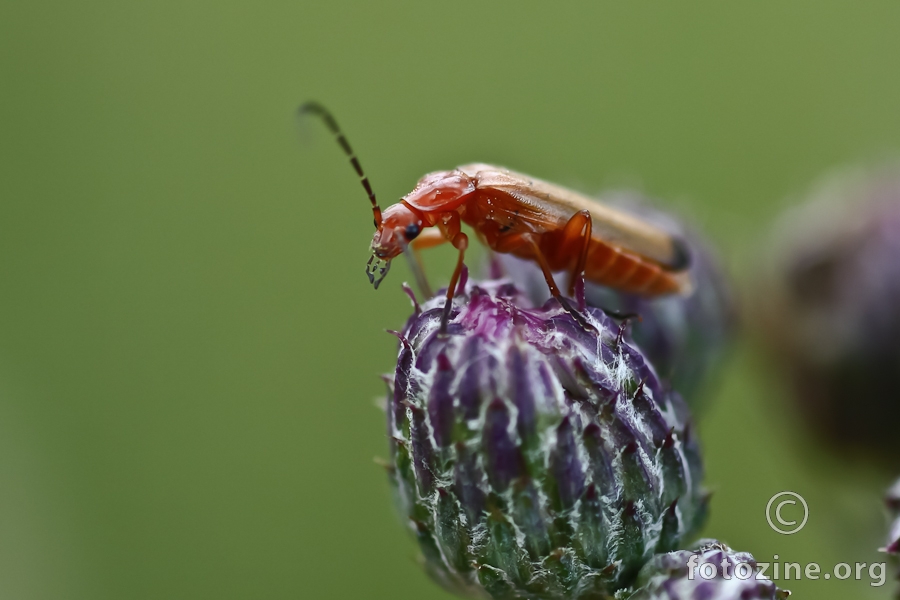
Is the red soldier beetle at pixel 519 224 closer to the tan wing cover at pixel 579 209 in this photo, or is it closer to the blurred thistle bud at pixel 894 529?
the tan wing cover at pixel 579 209

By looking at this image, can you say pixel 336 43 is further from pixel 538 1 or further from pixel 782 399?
pixel 782 399

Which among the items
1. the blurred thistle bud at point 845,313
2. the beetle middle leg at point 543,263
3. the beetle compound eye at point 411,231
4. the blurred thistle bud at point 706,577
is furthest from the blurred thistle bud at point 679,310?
the blurred thistle bud at point 706,577

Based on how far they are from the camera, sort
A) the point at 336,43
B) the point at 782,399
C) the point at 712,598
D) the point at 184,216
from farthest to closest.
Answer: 1. the point at 336,43
2. the point at 184,216
3. the point at 782,399
4. the point at 712,598

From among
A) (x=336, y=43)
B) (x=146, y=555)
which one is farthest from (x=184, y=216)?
(x=146, y=555)

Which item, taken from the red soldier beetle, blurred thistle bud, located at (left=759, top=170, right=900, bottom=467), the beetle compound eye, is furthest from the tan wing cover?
blurred thistle bud, located at (left=759, top=170, right=900, bottom=467)

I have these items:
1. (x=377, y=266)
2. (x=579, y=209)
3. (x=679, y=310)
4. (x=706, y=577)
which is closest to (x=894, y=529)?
(x=706, y=577)

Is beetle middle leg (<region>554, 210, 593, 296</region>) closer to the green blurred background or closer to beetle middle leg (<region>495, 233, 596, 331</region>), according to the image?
beetle middle leg (<region>495, 233, 596, 331</region>)
